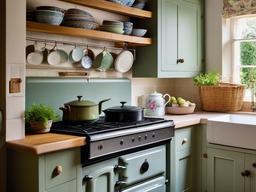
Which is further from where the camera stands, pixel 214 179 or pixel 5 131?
pixel 214 179

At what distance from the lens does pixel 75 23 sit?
240 cm

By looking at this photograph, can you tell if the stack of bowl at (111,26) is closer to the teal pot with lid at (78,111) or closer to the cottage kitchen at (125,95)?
the cottage kitchen at (125,95)

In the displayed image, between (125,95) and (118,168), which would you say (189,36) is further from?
(118,168)

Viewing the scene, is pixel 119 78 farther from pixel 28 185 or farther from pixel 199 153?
pixel 28 185

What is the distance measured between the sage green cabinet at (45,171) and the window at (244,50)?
2.20m

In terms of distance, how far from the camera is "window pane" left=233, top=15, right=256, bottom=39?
3391 millimetres

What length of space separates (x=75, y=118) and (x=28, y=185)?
59cm

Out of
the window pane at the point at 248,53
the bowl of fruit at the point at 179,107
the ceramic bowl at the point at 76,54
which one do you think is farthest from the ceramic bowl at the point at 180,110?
the ceramic bowl at the point at 76,54

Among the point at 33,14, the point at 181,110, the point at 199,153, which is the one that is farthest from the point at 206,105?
the point at 33,14

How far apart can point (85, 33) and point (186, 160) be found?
1.33 m

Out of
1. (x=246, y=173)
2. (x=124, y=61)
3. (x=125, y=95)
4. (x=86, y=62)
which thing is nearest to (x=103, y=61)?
(x=86, y=62)

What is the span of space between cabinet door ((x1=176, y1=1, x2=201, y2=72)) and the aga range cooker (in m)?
0.97

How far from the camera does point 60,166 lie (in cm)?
175

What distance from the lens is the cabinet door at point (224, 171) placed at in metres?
2.62
